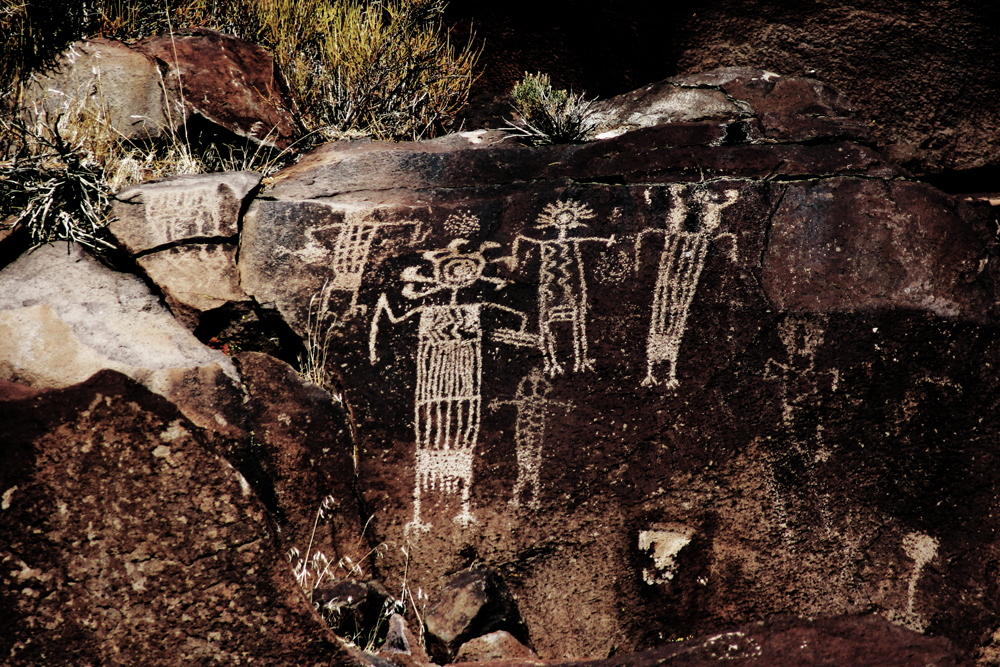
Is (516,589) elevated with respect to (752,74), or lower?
A: lower

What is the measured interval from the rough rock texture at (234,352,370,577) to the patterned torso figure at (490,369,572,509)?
0.75 metres

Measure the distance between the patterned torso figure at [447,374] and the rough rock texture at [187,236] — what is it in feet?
2.83

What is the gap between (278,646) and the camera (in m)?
2.73

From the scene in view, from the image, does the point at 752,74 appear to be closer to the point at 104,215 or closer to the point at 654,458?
the point at 654,458

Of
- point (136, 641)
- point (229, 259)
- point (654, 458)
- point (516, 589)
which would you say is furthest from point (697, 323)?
point (136, 641)

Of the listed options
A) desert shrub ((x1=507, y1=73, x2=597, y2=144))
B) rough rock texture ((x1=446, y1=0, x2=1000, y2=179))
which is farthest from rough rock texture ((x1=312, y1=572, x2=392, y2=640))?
rough rock texture ((x1=446, y1=0, x2=1000, y2=179))

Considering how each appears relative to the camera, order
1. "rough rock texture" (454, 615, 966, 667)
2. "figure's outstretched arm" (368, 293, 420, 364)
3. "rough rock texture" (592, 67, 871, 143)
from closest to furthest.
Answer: "rough rock texture" (454, 615, 966, 667)
"figure's outstretched arm" (368, 293, 420, 364)
"rough rock texture" (592, 67, 871, 143)

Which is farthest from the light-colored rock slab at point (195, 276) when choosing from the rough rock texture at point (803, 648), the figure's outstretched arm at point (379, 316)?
the rough rock texture at point (803, 648)

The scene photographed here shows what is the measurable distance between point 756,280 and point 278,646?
8.68ft

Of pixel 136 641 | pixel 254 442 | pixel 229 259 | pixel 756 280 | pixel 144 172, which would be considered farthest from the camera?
pixel 144 172

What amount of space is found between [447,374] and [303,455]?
2.51 ft

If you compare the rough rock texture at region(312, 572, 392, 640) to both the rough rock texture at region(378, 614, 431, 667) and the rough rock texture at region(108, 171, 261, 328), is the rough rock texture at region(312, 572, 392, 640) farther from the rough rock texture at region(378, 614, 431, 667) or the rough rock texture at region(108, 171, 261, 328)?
the rough rock texture at region(108, 171, 261, 328)

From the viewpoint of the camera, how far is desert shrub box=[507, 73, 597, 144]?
4809 mm

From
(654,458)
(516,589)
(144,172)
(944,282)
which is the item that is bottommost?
(516,589)
